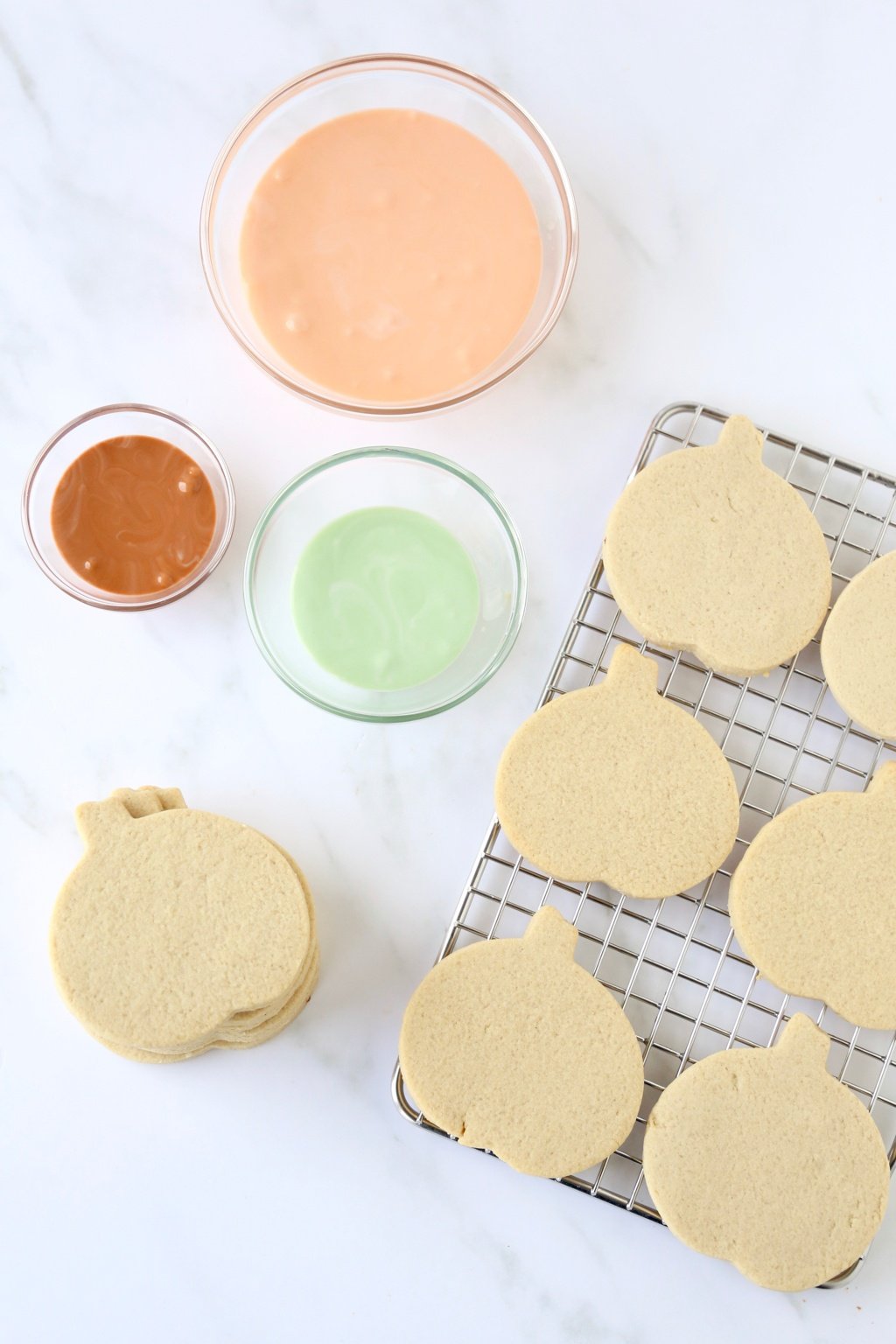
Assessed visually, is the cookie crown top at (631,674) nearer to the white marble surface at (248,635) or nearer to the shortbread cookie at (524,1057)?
the white marble surface at (248,635)

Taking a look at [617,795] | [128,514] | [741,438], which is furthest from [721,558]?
[128,514]

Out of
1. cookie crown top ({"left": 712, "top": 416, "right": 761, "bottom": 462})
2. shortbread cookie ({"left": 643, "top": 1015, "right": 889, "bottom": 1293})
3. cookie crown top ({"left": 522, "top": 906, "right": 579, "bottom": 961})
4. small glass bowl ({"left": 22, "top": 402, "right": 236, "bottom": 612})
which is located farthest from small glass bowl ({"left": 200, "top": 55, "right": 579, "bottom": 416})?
shortbread cookie ({"left": 643, "top": 1015, "right": 889, "bottom": 1293})

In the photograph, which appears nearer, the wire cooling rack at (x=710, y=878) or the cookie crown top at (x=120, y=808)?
the cookie crown top at (x=120, y=808)

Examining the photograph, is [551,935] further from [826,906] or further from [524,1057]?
[826,906]

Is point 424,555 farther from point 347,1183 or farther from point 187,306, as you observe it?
point 347,1183

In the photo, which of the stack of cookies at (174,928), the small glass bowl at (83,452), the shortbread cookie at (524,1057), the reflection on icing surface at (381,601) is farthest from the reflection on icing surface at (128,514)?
the shortbread cookie at (524,1057)

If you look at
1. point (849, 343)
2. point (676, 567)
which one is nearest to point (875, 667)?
point (676, 567)
